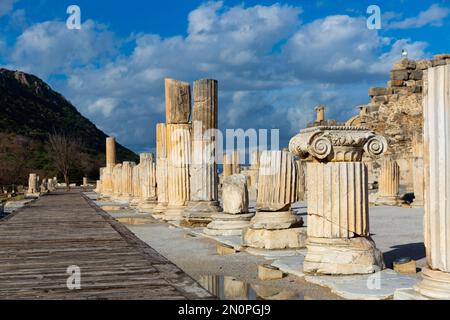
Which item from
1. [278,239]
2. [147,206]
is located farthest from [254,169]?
[278,239]

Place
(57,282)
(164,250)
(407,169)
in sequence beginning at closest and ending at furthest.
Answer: (57,282)
(164,250)
(407,169)

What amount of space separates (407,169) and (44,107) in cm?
11226

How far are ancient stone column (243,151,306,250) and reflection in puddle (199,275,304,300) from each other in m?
2.82

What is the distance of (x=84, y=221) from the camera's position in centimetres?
1817

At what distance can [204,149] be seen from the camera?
618 inches

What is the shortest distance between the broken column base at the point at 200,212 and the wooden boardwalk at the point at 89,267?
5.70 feet

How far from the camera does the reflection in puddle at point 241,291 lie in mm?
6688

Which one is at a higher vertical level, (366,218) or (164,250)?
(366,218)

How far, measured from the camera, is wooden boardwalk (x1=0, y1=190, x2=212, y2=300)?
269 inches

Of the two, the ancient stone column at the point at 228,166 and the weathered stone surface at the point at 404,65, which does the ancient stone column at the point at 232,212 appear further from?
the weathered stone surface at the point at 404,65

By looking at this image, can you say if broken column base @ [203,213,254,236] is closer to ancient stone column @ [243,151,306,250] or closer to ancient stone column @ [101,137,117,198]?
ancient stone column @ [243,151,306,250]

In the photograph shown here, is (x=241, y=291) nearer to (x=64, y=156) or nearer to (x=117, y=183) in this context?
(x=117, y=183)
